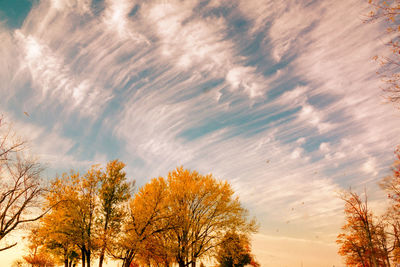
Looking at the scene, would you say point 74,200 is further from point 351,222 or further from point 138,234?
point 351,222

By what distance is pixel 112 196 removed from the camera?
73.0 ft

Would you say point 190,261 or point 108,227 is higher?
point 108,227

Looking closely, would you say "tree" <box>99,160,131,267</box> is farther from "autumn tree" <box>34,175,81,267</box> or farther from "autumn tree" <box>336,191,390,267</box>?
"autumn tree" <box>336,191,390,267</box>

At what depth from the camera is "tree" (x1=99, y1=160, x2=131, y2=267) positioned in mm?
21422

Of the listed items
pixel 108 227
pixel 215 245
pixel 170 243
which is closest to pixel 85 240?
pixel 108 227

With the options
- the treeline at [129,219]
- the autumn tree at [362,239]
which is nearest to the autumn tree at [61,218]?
the treeline at [129,219]

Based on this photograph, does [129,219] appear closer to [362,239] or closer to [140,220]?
[140,220]

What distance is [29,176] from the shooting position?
765 inches

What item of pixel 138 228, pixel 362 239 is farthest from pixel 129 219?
pixel 362 239

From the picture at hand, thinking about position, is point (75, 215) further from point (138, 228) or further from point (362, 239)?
point (362, 239)

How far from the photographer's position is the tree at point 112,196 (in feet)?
70.3

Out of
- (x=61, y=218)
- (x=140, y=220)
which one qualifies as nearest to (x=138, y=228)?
(x=140, y=220)

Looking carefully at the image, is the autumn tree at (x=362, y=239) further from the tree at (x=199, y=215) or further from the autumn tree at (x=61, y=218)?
the autumn tree at (x=61, y=218)

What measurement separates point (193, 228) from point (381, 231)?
26.5 meters
